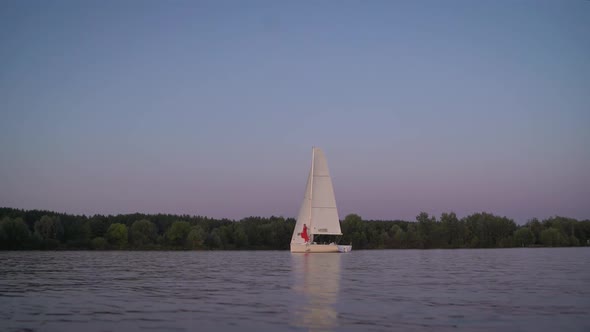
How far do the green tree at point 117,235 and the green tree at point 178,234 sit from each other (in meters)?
8.40

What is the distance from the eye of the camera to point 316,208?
8062 cm

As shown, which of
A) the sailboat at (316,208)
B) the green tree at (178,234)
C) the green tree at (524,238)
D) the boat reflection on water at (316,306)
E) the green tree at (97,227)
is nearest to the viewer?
the boat reflection on water at (316,306)

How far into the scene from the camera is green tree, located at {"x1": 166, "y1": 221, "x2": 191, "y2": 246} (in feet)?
389

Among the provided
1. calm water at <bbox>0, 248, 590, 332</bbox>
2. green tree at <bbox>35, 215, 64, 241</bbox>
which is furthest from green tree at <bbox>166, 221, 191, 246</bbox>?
calm water at <bbox>0, 248, 590, 332</bbox>

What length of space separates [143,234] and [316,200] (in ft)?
162

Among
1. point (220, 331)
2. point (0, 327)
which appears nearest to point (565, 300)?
point (220, 331)

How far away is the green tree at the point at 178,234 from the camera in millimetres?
118438

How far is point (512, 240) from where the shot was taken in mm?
139250

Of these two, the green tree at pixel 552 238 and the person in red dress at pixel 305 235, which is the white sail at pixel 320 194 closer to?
the person in red dress at pixel 305 235

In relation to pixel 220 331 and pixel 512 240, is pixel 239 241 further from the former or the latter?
pixel 220 331

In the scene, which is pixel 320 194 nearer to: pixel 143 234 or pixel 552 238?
pixel 143 234

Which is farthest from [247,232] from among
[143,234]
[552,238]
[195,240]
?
[552,238]

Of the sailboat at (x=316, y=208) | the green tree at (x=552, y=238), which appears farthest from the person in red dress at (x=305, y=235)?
the green tree at (x=552, y=238)

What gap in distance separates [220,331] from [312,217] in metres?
66.6
